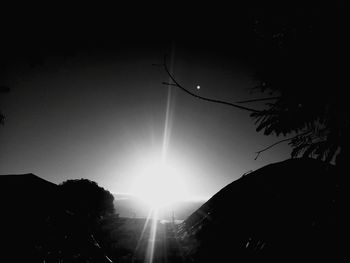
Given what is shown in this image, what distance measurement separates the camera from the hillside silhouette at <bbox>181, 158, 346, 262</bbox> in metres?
2.29

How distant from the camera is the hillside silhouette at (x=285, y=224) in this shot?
2.29m

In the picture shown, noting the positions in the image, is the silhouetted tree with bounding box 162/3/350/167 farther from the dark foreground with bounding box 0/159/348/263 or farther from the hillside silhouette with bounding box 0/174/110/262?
the hillside silhouette with bounding box 0/174/110/262

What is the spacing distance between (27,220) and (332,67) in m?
4.59

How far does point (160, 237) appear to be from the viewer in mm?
9438

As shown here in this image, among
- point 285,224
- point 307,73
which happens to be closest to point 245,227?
point 285,224

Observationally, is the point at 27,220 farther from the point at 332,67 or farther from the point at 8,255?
the point at 332,67

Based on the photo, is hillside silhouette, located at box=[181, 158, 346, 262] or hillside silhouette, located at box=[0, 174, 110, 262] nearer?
hillside silhouette, located at box=[181, 158, 346, 262]

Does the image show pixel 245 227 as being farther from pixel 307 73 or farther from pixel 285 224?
pixel 307 73

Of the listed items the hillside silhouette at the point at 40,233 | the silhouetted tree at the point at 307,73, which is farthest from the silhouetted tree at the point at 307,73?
the hillside silhouette at the point at 40,233

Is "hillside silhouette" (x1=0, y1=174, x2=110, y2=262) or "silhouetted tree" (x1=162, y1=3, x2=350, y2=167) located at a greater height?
"silhouetted tree" (x1=162, y1=3, x2=350, y2=167)

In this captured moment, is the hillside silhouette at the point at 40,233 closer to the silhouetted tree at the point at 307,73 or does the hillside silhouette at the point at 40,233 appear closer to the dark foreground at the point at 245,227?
the dark foreground at the point at 245,227

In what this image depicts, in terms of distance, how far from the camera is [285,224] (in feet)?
11.2

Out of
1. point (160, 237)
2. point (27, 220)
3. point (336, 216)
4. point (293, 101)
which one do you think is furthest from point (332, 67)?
point (160, 237)

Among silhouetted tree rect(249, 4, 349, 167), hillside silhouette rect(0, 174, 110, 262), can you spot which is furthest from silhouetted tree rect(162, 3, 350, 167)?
hillside silhouette rect(0, 174, 110, 262)
